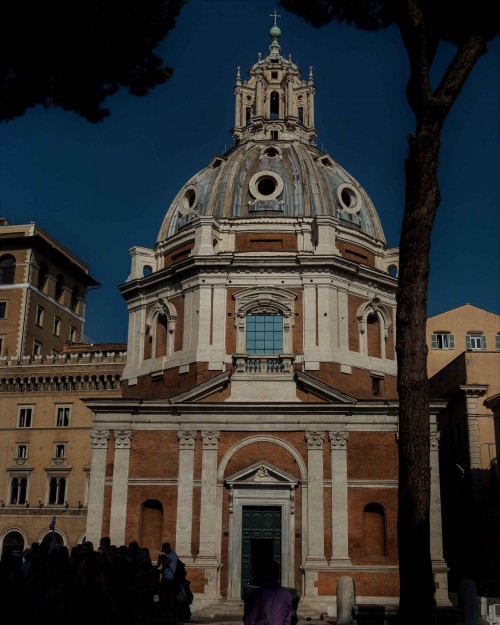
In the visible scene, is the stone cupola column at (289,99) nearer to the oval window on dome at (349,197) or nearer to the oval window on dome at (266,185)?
the oval window on dome at (349,197)

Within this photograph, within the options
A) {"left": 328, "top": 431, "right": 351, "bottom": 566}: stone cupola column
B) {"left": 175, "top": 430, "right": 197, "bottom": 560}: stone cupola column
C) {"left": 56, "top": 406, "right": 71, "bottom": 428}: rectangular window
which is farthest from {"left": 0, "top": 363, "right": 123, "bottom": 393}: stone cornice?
{"left": 328, "top": 431, "right": 351, "bottom": 566}: stone cupola column

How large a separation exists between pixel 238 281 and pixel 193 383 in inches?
166

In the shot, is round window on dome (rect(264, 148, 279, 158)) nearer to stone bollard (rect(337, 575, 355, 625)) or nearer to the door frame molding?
the door frame molding

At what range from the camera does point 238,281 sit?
30.2 m

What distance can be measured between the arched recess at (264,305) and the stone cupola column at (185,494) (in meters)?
4.47

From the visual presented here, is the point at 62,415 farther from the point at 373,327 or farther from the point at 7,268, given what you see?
the point at 373,327

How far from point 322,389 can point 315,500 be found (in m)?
3.68

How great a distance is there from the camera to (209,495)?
26.3 meters

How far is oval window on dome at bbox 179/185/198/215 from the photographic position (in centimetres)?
3431

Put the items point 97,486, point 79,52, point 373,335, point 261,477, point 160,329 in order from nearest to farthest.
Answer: point 79,52 → point 261,477 → point 97,486 → point 373,335 → point 160,329

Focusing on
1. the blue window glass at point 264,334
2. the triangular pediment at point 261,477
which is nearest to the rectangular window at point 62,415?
the blue window glass at point 264,334

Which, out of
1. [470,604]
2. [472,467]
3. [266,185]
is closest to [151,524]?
[470,604]

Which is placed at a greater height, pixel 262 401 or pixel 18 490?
pixel 262 401

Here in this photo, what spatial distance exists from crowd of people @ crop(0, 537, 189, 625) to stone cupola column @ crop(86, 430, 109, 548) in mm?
12072
